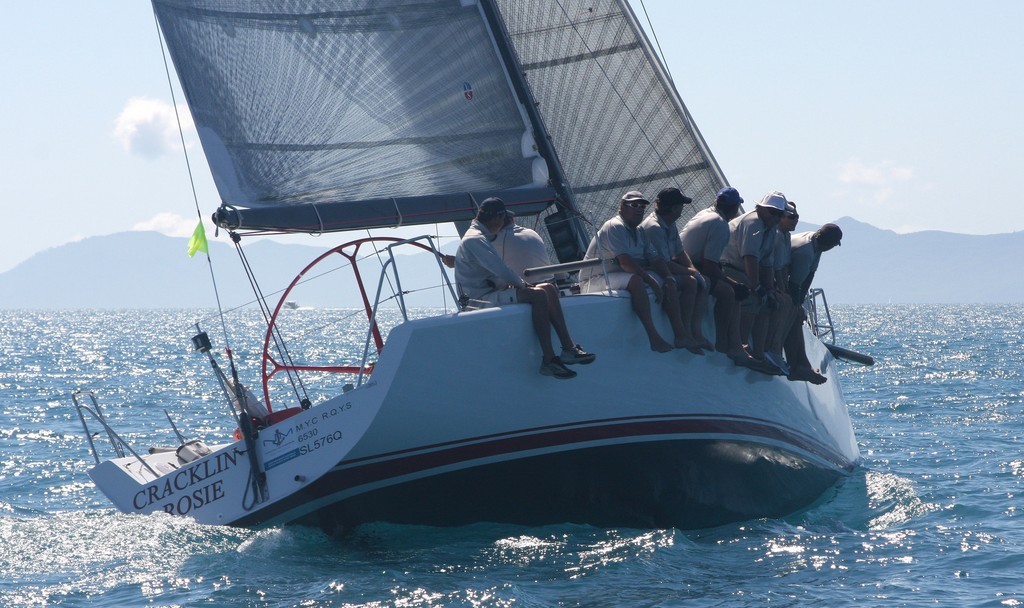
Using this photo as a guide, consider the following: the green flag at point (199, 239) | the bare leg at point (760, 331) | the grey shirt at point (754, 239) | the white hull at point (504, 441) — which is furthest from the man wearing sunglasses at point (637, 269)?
the green flag at point (199, 239)

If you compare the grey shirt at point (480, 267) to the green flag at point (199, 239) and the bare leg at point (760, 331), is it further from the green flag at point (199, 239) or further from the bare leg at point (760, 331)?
the green flag at point (199, 239)

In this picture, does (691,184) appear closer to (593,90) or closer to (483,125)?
(593,90)

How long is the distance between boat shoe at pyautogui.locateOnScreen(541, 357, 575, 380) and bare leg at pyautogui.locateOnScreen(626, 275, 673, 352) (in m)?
0.67

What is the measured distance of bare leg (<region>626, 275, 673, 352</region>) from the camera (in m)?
7.93

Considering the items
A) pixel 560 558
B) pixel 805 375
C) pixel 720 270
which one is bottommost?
pixel 560 558

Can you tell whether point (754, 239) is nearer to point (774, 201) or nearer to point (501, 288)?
point (774, 201)

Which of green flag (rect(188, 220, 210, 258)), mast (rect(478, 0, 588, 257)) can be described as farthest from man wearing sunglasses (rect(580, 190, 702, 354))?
green flag (rect(188, 220, 210, 258))

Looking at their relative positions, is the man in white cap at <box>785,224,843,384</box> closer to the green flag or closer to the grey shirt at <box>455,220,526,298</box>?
the grey shirt at <box>455,220,526,298</box>

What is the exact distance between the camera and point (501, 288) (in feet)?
26.0

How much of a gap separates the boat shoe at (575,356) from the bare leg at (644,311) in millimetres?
547

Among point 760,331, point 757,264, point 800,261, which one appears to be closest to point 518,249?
point 757,264

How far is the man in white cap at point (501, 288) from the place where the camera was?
758cm

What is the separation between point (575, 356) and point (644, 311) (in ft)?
2.26

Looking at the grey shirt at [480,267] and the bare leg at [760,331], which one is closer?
the grey shirt at [480,267]
